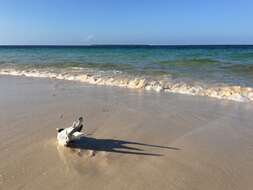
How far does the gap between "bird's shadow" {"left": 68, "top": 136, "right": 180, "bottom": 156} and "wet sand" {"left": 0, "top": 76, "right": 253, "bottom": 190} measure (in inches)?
0.5

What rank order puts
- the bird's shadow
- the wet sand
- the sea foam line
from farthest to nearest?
the sea foam line → the bird's shadow → the wet sand

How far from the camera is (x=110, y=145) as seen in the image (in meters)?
3.93

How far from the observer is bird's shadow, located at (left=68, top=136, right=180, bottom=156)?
3744 millimetres

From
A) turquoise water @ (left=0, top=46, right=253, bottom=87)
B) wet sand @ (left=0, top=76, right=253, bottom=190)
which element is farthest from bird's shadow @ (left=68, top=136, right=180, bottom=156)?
turquoise water @ (left=0, top=46, right=253, bottom=87)

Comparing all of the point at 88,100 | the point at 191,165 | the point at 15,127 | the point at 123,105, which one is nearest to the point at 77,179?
the point at 191,165

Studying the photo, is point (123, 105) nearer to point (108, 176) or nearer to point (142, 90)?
point (142, 90)

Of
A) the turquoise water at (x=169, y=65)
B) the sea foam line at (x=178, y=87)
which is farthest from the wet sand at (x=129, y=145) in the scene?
the turquoise water at (x=169, y=65)

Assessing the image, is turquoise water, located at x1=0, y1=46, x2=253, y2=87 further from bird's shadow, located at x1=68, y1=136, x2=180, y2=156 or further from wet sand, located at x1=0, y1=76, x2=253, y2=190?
bird's shadow, located at x1=68, y1=136, x2=180, y2=156

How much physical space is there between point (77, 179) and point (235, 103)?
15.2 feet

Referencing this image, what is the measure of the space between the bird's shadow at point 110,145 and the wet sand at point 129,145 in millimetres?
12

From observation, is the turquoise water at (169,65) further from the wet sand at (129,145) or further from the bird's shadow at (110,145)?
the bird's shadow at (110,145)

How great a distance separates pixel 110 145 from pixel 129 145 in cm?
25

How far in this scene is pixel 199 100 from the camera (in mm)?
6793

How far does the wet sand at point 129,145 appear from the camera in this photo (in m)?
3.01
